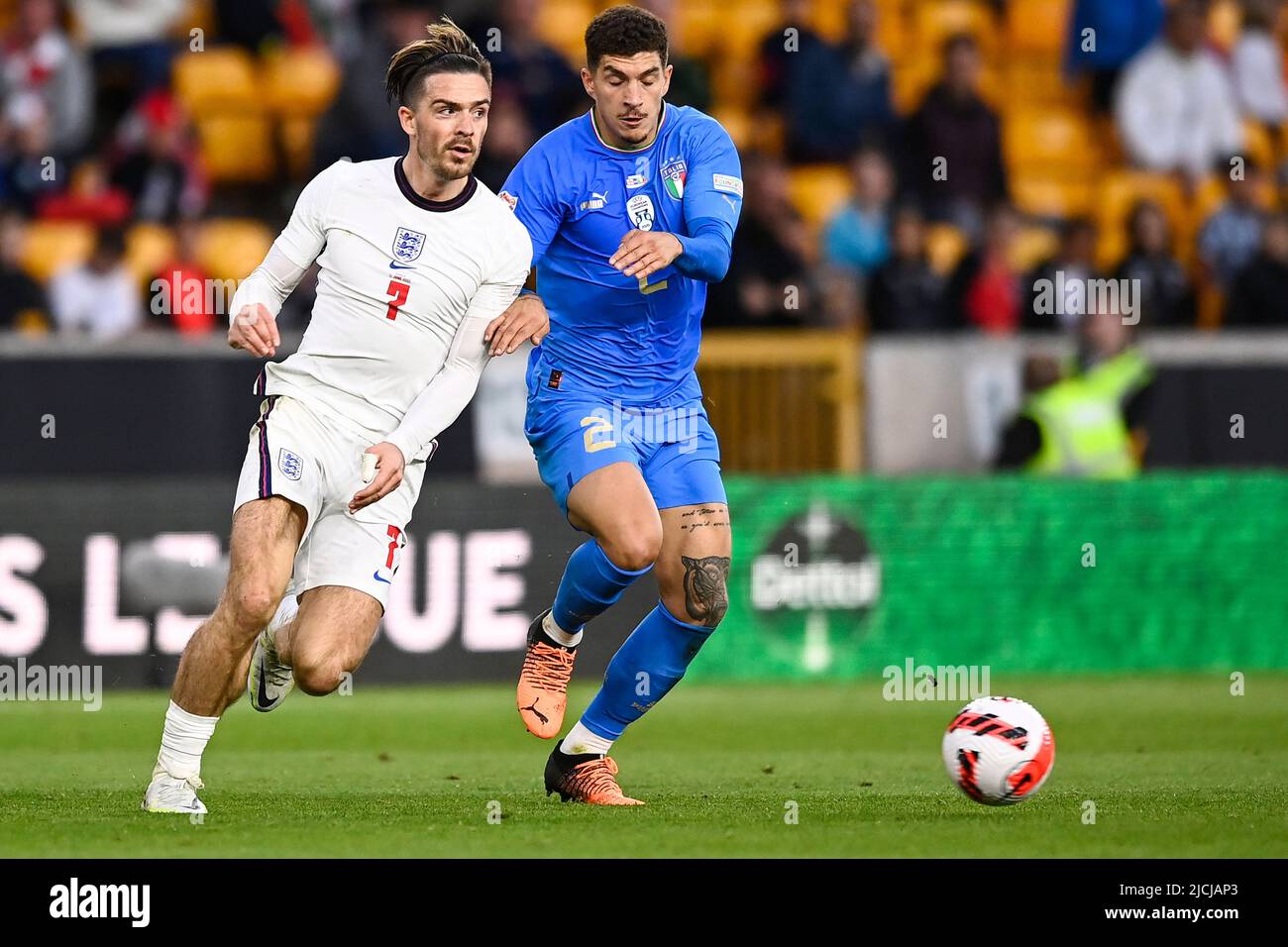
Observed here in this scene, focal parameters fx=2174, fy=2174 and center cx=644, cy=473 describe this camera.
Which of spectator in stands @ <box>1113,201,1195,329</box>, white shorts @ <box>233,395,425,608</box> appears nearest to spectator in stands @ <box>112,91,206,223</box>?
spectator in stands @ <box>1113,201,1195,329</box>

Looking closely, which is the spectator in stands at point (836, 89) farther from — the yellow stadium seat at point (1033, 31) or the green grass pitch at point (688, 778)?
the green grass pitch at point (688, 778)

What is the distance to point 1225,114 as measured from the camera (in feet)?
57.2

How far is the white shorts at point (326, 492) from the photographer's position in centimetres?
733

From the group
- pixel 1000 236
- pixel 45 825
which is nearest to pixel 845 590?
pixel 1000 236

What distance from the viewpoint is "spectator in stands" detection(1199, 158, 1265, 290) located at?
628 inches

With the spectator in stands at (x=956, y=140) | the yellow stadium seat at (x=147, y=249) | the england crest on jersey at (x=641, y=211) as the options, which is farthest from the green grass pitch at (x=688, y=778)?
the spectator in stands at (x=956, y=140)

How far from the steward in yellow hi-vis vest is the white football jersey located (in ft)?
21.7

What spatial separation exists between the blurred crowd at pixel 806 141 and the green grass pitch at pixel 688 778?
123 inches

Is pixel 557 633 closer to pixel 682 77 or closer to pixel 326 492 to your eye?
pixel 326 492

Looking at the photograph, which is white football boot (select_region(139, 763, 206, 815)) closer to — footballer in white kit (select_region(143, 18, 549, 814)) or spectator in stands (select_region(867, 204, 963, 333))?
footballer in white kit (select_region(143, 18, 549, 814))

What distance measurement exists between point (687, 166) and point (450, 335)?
1.13m

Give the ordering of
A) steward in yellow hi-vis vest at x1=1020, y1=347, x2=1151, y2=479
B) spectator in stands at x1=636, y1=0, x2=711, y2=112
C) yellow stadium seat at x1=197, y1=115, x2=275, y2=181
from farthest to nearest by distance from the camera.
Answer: yellow stadium seat at x1=197, y1=115, x2=275, y2=181
spectator in stands at x1=636, y1=0, x2=711, y2=112
steward in yellow hi-vis vest at x1=1020, y1=347, x2=1151, y2=479

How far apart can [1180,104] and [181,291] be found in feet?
26.8

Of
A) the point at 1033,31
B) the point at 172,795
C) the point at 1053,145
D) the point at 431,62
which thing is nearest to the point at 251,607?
the point at 172,795
